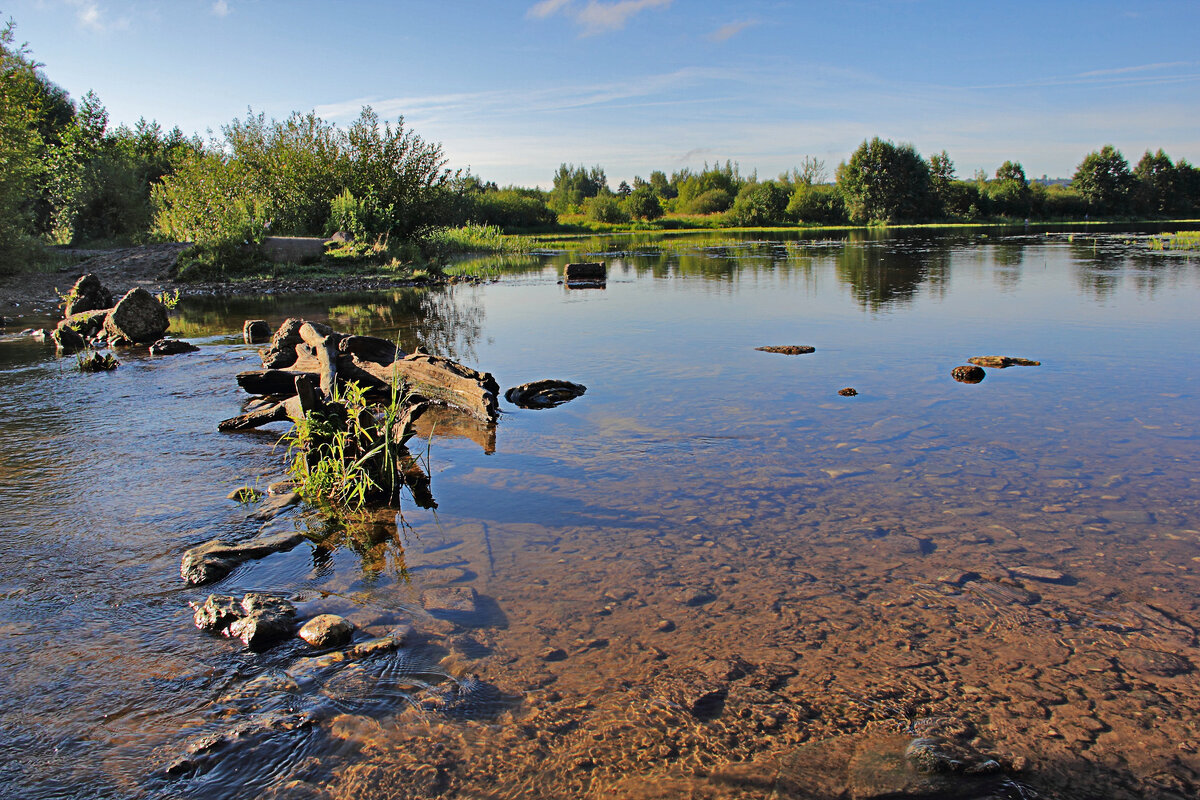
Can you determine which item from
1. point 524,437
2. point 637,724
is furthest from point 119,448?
point 637,724

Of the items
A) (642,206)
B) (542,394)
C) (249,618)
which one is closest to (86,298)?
(542,394)

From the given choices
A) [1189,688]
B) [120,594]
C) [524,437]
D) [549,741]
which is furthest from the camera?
[524,437]

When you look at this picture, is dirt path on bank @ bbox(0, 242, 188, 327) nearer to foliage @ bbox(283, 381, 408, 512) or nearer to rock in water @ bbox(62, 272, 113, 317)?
rock in water @ bbox(62, 272, 113, 317)

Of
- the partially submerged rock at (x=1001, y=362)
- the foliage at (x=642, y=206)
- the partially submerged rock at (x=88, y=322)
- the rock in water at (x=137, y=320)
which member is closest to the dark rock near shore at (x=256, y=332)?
the rock in water at (x=137, y=320)

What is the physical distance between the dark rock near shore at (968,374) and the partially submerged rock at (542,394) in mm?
4938

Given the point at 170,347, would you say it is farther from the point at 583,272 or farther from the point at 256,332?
the point at 583,272

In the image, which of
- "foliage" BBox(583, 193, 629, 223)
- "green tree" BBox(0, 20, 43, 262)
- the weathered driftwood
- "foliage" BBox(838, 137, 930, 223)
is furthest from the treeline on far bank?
"foliage" BBox(838, 137, 930, 223)

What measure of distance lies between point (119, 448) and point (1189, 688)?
8.34m

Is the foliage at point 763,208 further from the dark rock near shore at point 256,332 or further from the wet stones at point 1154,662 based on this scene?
the wet stones at point 1154,662

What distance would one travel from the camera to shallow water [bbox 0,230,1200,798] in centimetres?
A: 292

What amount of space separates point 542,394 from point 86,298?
12.1 meters

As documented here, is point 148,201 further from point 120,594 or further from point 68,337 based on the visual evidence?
point 120,594

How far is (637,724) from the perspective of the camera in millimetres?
3107

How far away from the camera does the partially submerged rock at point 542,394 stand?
28.7 feet
